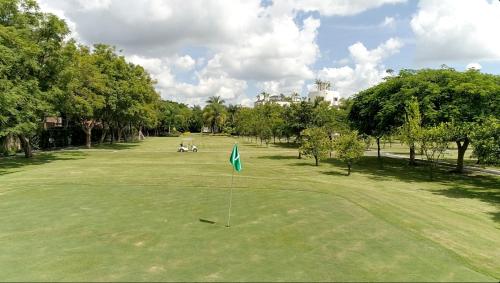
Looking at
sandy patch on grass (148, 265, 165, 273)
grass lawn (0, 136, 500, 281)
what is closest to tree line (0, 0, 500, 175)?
grass lawn (0, 136, 500, 281)

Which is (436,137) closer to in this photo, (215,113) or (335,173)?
(335,173)

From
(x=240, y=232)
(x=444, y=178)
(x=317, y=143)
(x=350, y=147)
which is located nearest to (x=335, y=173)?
(x=350, y=147)

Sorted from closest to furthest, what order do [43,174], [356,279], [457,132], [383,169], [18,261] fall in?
1. [356,279]
2. [18,261]
3. [43,174]
4. [457,132]
5. [383,169]

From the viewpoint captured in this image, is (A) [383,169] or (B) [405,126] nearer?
(B) [405,126]

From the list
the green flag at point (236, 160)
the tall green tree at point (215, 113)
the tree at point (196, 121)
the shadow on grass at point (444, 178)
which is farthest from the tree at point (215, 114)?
the green flag at point (236, 160)

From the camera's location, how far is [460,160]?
111 feet

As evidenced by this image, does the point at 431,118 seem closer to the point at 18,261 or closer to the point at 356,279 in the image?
the point at 356,279

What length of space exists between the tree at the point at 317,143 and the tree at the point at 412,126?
240 inches

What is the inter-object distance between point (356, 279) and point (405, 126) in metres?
25.1

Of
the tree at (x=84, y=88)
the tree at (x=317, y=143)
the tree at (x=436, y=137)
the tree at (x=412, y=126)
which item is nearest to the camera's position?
the tree at (x=436, y=137)

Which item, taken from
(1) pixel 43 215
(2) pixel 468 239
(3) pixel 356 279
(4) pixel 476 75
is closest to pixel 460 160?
(4) pixel 476 75

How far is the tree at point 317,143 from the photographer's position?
115 feet

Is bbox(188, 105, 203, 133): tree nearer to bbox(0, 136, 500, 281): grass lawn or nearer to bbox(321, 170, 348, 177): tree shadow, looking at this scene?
bbox(321, 170, 348, 177): tree shadow

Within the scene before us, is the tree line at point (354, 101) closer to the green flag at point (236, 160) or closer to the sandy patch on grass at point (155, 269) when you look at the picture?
the green flag at point (236, 160)
